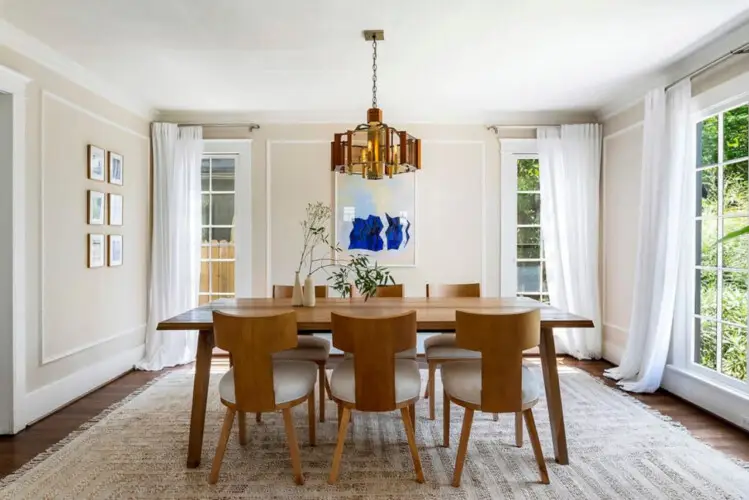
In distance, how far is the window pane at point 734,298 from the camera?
306 cm

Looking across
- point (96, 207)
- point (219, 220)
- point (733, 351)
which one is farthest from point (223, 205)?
point (733, 351)

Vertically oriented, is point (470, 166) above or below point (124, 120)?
below

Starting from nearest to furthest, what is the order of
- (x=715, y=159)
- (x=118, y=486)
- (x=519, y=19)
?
(x=118, y=486) → (x=519, y=19) → (x=715, y=159)

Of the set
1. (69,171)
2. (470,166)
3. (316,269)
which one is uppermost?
(470,166)

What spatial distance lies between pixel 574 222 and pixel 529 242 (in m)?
0.50

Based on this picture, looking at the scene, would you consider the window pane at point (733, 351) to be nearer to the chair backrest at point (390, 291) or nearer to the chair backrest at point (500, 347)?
the chair backrest at point (500, 347)

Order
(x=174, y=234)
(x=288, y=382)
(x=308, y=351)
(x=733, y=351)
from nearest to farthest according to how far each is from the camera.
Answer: (x=288, y=382) < (x=308, y=351) < (x=733, y=351) < (x=174, y=234)

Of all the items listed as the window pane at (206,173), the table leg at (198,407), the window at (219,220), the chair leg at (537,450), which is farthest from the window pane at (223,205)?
the chair leg at (537,450)

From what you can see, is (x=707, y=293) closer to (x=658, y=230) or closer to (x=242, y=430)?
(x=658, y=230)

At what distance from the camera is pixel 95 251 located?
3.75 metres

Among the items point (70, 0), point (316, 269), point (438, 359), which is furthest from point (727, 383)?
point (70, 0)

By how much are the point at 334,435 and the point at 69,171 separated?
2817 millimetres

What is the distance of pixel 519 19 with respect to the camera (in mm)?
2760

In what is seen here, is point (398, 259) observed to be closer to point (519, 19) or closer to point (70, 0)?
point (519, 19)
